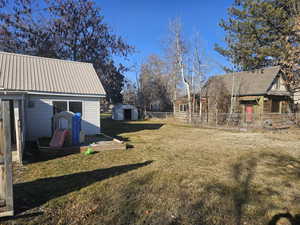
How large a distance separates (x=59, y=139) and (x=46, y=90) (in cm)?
328

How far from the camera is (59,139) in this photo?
6.71 meters

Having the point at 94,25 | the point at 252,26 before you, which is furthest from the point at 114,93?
A: the point at 252,26

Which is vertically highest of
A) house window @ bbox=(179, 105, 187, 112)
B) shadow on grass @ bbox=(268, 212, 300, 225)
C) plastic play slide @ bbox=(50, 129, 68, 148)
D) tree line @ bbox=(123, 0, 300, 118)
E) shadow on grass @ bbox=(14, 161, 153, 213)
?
tree line @ bbox=(123, 0, 300, 118)

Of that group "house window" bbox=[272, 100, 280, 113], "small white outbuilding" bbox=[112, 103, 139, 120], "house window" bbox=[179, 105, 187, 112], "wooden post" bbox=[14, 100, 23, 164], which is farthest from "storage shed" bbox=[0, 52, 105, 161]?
"house window" bbox=[272, 100, 280, 113]

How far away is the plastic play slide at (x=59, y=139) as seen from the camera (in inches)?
259

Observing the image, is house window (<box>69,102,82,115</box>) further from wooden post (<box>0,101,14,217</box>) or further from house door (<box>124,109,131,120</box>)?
house door (<box>124,109,131,120</box>)

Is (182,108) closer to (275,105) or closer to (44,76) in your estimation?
(275,105)

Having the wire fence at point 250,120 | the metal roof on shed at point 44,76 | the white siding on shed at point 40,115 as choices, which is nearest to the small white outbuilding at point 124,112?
the wire fence at point 250,120

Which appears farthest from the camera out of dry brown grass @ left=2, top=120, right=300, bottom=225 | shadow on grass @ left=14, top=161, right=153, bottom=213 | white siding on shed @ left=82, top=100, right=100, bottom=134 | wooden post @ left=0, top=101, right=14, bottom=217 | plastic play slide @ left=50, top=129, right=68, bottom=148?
white siding on shed @ left=82, top=100, right=100, bottom=134

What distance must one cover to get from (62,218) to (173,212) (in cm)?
176

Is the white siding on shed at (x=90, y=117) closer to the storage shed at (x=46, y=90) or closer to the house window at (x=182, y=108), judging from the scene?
the storage shed at (x=46, y=90)

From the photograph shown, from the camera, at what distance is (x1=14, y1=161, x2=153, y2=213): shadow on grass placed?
10.3 feet

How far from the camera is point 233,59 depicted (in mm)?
18438

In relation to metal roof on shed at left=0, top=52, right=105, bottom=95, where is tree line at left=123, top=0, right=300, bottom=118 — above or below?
above
